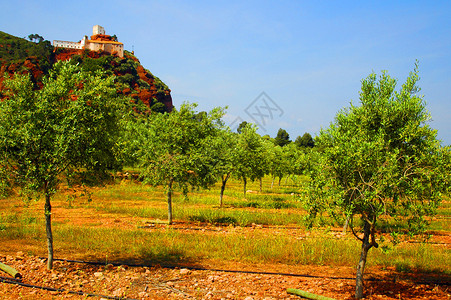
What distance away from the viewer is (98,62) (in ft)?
528

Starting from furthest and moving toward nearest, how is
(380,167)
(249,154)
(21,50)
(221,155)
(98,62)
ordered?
1. (98,62)
2. (21,50)
3. (249,154)
4. (221,155)
5. (380,167)

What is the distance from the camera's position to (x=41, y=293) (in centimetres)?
1121

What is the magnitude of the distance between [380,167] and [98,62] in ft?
559

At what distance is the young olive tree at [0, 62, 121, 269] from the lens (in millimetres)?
12273

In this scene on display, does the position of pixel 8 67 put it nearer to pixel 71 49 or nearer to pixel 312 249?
pixel 71 49

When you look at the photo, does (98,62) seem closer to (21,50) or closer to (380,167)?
(21,50)

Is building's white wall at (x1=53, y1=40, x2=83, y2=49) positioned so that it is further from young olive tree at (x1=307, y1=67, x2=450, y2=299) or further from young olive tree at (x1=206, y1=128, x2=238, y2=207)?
young olive tree at (x1=307, y1=67, x2=450, y2=299)

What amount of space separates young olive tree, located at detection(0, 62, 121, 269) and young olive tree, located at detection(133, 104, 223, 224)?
836 centimetres

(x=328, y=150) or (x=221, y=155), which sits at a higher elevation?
(x=221, y=155)

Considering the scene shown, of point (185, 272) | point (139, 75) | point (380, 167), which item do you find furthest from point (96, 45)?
point (380, 167)

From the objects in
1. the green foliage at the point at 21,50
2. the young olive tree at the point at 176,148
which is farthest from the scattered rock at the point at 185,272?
the green foliage at the point at 21,50

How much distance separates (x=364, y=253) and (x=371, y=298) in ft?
5.15

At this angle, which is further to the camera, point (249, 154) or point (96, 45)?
point (96, 45)

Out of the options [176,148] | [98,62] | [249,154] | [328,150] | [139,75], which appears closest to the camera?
[328,150]
